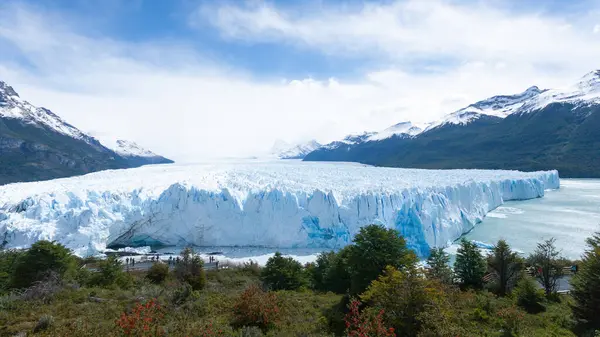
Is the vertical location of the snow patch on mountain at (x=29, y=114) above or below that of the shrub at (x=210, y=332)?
above

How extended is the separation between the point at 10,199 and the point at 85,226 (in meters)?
6.35

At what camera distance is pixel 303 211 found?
1064 inches

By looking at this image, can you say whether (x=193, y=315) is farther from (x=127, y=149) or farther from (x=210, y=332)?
(x=127, y=149)

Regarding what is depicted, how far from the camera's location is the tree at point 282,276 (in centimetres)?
1479

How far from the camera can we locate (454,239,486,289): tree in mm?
15888

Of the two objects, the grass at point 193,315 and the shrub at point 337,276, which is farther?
the shrub at point 337,276

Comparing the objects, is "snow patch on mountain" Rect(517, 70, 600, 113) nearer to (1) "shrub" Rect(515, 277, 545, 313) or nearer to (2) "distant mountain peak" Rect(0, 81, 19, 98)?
(1) "shrub" Rect(515, 277, 545, 313)

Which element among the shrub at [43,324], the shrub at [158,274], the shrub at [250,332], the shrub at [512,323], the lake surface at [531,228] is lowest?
the lake surface at [531,228]

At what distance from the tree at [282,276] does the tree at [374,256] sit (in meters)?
4.50

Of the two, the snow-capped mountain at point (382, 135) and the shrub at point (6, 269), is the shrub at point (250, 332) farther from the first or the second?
the snow-capped mountain at point (382, 135)

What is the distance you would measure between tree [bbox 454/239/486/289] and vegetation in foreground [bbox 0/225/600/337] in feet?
0.15

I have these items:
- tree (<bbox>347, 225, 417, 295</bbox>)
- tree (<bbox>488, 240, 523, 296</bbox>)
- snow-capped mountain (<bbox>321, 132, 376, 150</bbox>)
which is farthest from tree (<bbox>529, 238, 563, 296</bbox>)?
snow-capped mountain (<bbox>321, 132, 376, 150</bbox>)

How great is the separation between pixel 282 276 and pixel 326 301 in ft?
12.1

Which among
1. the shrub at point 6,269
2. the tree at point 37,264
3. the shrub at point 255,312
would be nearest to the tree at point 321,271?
the shrub at point 255,312
